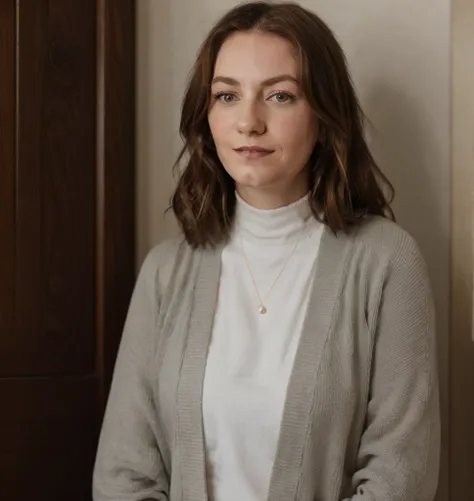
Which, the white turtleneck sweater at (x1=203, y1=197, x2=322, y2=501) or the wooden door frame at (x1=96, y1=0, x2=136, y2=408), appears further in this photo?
the wooden door frame at (x1=96, y1=0, x2=136, y2=408)

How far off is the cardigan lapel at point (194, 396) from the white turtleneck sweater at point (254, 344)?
0.02m

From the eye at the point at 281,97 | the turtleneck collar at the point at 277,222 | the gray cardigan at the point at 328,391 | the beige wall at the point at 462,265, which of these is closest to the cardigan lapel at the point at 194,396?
the gray cardigan at the point at 328,391

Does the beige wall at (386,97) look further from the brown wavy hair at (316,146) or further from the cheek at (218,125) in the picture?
the cheek at (218,125)

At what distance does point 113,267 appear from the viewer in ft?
5.86

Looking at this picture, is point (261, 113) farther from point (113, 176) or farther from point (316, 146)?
point (113, 176)

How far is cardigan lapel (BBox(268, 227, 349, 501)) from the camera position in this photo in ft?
4.77

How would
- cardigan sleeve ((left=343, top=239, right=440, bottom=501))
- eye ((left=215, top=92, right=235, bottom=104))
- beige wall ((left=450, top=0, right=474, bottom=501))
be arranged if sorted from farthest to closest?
1. beige wall ((left=450, top=0, right=474, bottom=501))
2. eye ((left=215, top=92, right=235, bottom=104))
3. cardigan sleeve ((left=343, top=239, right=440, bottom=501))

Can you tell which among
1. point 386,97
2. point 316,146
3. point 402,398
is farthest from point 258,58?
point 402,398

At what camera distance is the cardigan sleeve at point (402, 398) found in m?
1.44

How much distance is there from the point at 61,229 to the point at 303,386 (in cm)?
55

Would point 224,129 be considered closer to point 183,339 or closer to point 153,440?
point 183,339

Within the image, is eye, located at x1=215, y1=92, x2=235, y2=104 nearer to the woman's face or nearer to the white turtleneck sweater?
the woman's face

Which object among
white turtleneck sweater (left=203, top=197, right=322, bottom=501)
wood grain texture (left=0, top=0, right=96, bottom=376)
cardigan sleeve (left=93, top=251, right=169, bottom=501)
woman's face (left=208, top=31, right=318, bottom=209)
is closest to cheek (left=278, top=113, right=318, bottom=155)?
woman's face (left=208, top=31, right=318, bottom=209)

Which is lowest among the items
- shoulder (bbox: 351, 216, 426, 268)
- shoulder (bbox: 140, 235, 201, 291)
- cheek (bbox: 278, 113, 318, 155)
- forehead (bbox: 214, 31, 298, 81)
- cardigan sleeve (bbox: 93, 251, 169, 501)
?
cardigan sleeve (bbox: 93, 251, 169, 501)
